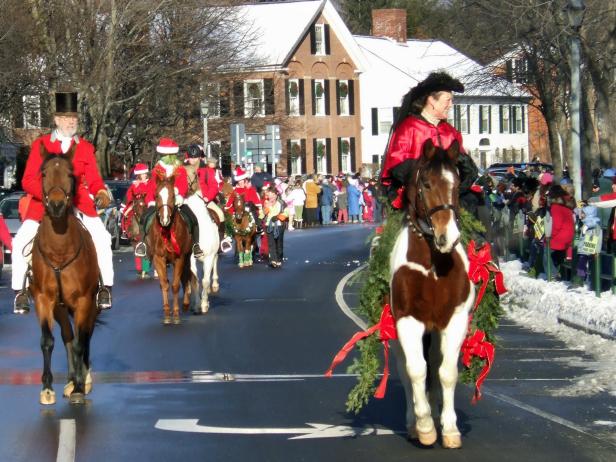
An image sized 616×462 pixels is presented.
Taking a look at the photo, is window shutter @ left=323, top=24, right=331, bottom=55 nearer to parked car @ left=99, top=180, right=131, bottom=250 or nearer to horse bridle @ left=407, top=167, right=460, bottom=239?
parked car @ left=99, top=180, right=131, bottom=250

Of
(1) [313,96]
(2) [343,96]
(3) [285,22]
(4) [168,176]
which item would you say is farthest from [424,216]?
(2) [343,96]

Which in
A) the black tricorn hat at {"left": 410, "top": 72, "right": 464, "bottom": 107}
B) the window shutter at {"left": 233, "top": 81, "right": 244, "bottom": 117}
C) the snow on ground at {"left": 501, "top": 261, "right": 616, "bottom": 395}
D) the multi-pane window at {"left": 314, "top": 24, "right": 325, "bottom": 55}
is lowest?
the snow on ground at {"left": 501, "top": 261, "right": 616, "bottom": 395}

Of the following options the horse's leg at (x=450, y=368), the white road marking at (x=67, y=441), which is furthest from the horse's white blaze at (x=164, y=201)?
the horse's leg at (x=450, y=368)

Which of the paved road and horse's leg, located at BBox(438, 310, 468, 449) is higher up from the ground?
horse's leg, located at BBox(438, 310, 468, 449)

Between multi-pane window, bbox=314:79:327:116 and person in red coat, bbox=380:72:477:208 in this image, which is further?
multi-pane window, bbox=314:79:327:116

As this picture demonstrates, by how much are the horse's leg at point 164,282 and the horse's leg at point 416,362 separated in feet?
32.4

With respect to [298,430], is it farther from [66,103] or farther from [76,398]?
[66,103]

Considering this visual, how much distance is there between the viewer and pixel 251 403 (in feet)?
38.7

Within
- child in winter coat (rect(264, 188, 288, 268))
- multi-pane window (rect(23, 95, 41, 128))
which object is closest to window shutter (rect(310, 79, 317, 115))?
multi-pane window (rect(23, 95, 41, 128))

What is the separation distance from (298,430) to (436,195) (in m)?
2.38

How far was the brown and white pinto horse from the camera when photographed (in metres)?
9.16

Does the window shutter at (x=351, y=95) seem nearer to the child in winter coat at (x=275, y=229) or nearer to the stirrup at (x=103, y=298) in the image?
the child in winter coat at (x=275, y=229)

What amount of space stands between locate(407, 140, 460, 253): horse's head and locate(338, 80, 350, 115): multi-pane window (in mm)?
77134

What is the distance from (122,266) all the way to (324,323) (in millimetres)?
13649
